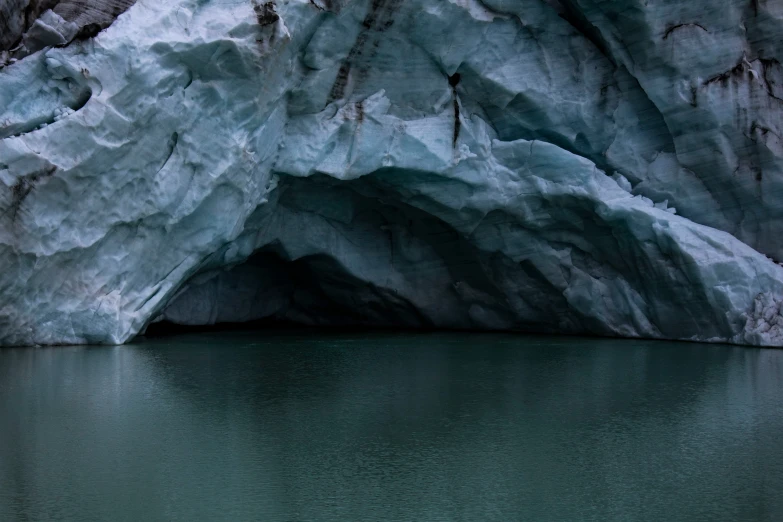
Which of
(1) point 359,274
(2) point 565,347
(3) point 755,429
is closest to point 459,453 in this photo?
(3) point 755,429

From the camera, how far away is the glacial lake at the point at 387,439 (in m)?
3.33

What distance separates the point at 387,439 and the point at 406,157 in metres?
5.93

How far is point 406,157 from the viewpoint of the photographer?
392 inches

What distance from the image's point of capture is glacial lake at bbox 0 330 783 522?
3328 millimetres

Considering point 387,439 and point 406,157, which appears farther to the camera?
point 406,157

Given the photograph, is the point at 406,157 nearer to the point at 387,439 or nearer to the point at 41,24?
the point at 41,24

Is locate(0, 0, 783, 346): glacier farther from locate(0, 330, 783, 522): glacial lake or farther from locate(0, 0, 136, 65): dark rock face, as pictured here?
locate(0, 330, 783, 522): glacial lake

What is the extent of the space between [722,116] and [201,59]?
567 cm

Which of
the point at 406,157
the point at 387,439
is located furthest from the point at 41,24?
the point at 387,439

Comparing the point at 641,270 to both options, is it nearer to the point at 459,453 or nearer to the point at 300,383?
the point at 300,383

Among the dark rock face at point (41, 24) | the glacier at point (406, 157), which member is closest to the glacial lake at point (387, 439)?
the glacier at point (406, 157)

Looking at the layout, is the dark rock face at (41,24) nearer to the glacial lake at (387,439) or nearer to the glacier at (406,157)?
the glacier at (406,157)

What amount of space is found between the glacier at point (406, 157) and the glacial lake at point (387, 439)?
1.63 metres

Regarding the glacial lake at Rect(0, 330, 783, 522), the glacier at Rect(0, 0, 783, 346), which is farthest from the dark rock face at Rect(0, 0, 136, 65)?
the glacial lake at Rect(0, 330, 783, 522)
